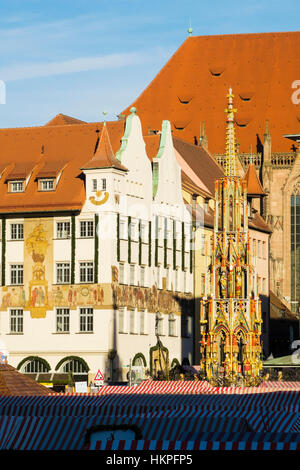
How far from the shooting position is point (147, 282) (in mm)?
85688

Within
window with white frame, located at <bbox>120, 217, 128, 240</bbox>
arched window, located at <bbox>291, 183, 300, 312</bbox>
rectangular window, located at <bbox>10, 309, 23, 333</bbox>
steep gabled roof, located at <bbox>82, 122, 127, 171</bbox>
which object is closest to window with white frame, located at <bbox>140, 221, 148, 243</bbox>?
window with white frame, located at <bbox>120, 217, 128, 240</bbox>

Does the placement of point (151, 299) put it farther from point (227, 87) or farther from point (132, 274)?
point (227, 87)

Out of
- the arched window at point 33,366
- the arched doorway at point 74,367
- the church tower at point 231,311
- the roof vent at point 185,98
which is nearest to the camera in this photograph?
the church tower at point 231,311

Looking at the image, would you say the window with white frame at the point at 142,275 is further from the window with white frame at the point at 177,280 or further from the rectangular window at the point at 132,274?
the window with white frame at the point at 177,280

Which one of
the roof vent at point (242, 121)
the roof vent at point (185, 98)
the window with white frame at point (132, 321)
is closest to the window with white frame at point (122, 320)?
the window with white frame at point (132, 321)

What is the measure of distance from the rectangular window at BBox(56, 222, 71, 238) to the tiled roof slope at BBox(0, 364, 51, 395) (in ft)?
98.6

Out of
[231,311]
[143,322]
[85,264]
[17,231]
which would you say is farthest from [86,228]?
[231,311]

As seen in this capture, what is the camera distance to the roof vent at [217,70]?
124m

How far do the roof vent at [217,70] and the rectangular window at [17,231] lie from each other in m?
44.7

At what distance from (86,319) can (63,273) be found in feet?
9.99

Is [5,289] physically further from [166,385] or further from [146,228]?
[166,385]

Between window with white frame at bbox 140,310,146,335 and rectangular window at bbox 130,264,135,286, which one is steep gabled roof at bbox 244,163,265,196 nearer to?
window with white frame at bbox 140,310,146,335
